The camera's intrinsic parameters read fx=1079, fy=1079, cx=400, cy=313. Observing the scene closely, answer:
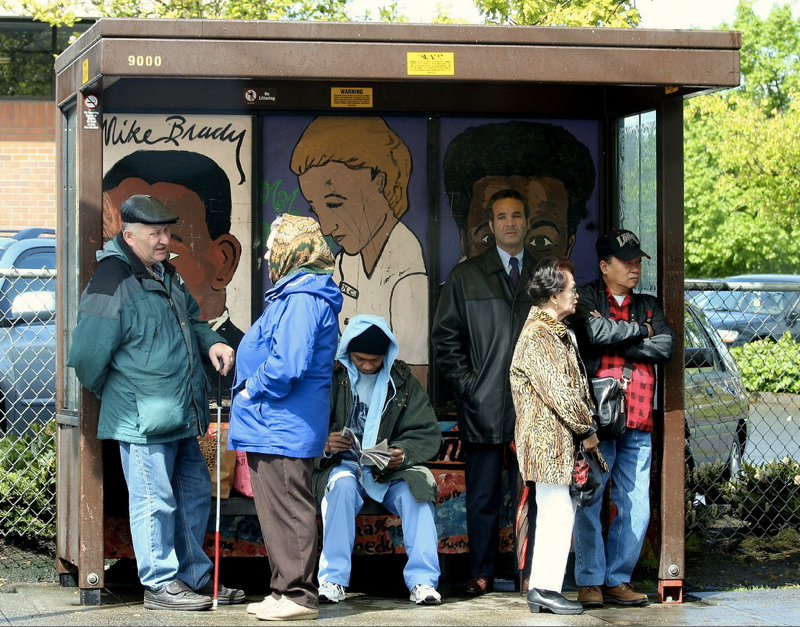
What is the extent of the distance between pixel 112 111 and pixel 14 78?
12.8 metres

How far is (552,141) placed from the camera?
6613 mm

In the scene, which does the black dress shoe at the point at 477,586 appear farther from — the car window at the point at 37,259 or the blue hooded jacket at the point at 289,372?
the car window at the point at 37,259

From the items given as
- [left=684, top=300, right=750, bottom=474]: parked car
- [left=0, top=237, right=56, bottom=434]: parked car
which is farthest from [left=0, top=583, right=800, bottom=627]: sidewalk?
[left=0, top=237, right=56, bottom=434]: parked car

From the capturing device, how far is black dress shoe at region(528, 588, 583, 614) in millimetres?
5215

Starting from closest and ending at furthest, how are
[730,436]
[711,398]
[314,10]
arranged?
1. [711,398]
2. [730,436]
3. [314,10]

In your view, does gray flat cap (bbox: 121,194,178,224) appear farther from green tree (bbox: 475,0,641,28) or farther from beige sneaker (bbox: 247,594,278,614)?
green tree (bbox: 475,0,641,28)

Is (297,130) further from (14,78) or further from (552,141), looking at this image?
(14,78)

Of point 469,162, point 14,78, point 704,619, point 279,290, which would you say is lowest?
point 704,619

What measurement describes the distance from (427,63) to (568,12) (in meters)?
4.95

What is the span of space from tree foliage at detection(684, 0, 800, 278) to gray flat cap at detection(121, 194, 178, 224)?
17.1m

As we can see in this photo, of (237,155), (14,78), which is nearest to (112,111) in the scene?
(237,155)

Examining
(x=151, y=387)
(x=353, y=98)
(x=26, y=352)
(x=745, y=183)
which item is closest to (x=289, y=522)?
(x=151, y=387)

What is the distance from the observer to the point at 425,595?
5391 mm

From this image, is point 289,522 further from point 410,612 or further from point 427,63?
point 427,63
